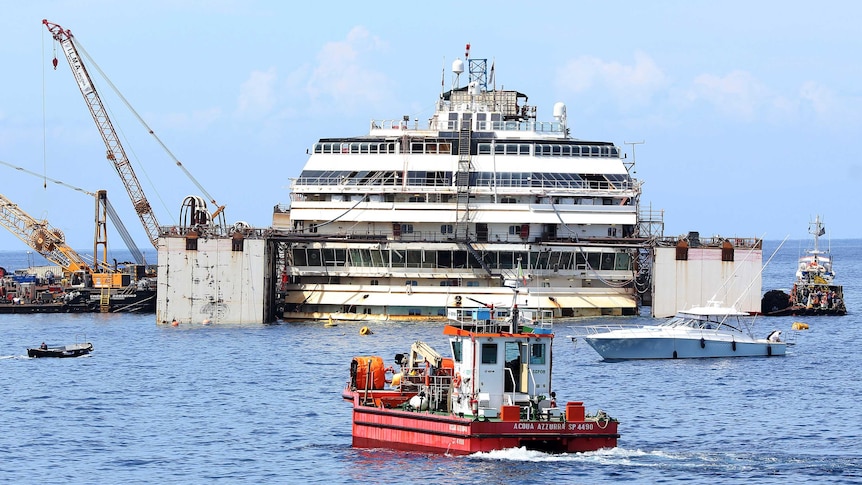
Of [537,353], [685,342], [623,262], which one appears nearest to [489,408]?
[537,353]

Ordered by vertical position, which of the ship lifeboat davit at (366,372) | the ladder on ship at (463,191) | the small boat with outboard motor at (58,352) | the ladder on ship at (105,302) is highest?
the ladder on ship at (463,191)

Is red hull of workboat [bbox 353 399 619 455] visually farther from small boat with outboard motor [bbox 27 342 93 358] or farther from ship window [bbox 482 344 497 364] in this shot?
small boat with outboard motor [bbox 27 342 93 358]

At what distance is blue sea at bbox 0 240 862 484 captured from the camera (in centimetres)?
5606

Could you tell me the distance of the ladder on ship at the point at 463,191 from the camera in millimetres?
114062

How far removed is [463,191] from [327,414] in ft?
149

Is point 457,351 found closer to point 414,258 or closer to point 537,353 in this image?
point 537,353

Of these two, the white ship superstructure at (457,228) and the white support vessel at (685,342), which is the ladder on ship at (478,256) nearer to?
the white ship superstructure at (457,228)

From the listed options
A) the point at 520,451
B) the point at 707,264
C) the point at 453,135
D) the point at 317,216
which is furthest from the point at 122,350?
the point at 520,451

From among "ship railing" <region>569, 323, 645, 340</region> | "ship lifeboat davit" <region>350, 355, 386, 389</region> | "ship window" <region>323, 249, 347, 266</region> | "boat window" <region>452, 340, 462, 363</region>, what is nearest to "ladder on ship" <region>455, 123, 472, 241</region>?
"ship window" <region>323, 249, 347, 266</region>

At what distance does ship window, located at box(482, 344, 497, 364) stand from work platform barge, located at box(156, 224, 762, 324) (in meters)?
55.2

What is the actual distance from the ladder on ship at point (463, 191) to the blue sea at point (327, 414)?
921 cm

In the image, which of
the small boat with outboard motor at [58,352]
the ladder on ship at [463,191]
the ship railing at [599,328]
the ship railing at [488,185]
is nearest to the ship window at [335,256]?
the ship railing at [488,185]

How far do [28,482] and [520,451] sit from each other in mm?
17886

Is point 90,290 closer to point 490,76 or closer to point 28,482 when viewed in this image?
point 490,76
